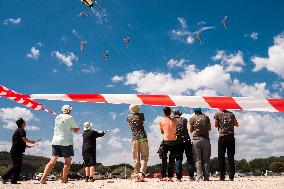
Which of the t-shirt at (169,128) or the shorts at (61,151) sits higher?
the t-shirt at (169,128)

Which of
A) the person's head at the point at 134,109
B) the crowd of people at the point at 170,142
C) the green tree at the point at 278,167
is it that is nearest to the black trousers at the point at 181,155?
the crowd of people at the point at 170,142

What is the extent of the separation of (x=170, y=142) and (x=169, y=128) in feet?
1.05

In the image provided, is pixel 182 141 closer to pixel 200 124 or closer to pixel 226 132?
pixel 200 124

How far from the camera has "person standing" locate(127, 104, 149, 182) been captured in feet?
31.5

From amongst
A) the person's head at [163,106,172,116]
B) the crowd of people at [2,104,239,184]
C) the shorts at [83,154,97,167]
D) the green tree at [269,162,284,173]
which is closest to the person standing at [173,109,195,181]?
the crowd of people at [2,104,239,184]

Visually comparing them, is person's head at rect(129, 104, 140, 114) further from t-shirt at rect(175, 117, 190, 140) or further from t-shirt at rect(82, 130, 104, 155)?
t-shirt at rect(82, 130, 104, 155)

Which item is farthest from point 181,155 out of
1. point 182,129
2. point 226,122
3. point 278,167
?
point 278,167

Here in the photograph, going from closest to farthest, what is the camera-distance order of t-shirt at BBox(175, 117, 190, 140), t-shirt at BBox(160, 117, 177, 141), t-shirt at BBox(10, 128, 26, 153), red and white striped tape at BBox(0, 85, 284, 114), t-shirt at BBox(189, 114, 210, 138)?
red and white striped tape at BBox(0, 85, 284, 114) < t-shirt at BBox(160, 117, 177, 141) < t-shirt at BBox(175, 117, 190, 140) < t-shirt at BBox(189, 114, 210, 138) < t-shirt at BBox(10, 128, 26, 153)

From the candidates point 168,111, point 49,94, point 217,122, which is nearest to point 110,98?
point 49,94

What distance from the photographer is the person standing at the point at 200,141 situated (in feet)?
32.2

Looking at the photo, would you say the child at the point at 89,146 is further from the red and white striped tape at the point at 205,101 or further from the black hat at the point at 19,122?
the red and white striped tape at the point at 205,101

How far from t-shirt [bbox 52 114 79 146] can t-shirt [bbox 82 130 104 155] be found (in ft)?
5.51

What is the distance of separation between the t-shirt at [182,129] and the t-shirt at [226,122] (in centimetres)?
78

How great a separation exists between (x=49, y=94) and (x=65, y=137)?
3.90m
